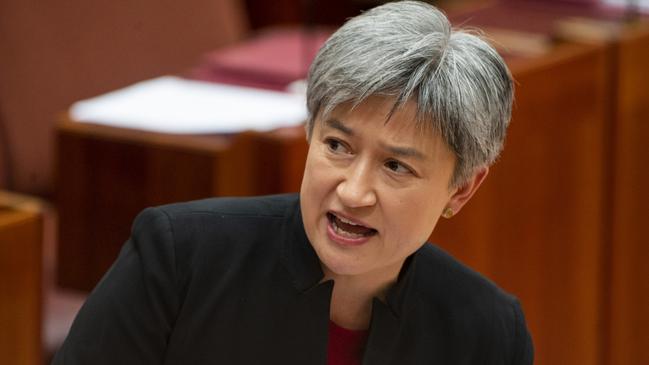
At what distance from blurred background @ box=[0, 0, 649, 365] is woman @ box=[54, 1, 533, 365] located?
1.92ft

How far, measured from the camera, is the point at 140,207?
230cm

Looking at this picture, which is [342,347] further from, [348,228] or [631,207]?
[631,207]

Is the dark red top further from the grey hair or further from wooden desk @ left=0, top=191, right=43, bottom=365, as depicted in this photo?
wooden desk @ left=0, top=191, right=43, bottom=365

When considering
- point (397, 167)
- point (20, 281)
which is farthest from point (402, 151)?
point (20, 281)

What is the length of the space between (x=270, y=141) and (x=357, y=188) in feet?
2.41

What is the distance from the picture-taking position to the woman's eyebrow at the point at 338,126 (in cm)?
145

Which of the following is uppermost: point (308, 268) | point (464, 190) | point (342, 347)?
point (464, 190)

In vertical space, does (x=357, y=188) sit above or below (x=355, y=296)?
above

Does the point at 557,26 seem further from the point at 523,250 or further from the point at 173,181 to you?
the point at 173,181

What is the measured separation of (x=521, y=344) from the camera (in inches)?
64.8

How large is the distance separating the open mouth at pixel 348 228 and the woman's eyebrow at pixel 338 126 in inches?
3.8

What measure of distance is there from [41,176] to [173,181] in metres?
0.63

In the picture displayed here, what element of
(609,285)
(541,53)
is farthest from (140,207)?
(609,285)

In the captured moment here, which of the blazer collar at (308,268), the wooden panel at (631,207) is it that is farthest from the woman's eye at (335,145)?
the wooden panel at (631,207)
